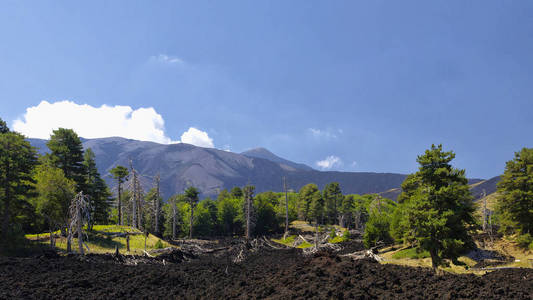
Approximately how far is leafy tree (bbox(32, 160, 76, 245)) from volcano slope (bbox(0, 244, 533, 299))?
32.4ft

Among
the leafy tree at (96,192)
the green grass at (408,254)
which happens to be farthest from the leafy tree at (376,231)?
the leafy tree at (96,192)

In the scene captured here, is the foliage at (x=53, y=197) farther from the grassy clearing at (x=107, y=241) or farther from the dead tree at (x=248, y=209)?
the dead tree at (x=248, y=209)

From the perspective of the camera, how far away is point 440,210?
77.4 feet

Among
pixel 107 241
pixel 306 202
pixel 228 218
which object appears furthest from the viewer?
pixel 306 202

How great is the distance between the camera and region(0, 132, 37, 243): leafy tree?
26812 mm

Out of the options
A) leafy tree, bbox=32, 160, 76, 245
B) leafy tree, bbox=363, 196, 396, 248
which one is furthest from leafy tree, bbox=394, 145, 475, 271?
leafy tree, bbox=32, 160, 76, 245

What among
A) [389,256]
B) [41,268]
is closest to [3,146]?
[41,268]

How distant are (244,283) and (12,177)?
2604 cm

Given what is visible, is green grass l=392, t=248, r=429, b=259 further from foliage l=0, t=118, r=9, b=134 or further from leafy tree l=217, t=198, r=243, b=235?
foliage l=0, t=118, r=9, b=134

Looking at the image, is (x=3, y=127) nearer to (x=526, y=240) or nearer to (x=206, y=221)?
(x=206, y=221)

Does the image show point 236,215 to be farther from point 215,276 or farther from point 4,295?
point 4,295

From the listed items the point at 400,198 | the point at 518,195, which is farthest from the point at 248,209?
the point at 518,195

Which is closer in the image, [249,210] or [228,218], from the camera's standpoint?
[249,210]

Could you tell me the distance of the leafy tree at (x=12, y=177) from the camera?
26.8m
